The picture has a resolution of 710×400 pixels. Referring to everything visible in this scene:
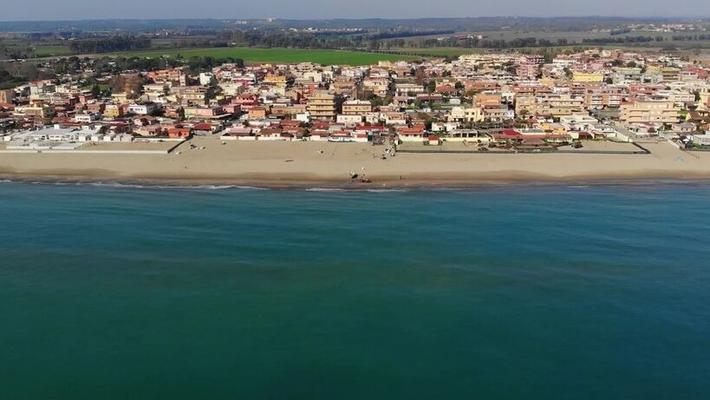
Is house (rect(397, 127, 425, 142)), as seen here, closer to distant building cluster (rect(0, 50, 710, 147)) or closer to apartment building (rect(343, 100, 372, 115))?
distant building cluster (rect(0, 50, 710, 147))

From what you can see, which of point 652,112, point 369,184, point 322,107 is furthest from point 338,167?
point 652,112

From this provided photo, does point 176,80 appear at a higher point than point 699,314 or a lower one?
higher

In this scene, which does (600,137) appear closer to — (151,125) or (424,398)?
(151,125)

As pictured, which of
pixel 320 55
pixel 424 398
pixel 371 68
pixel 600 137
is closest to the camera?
pixel 424 398

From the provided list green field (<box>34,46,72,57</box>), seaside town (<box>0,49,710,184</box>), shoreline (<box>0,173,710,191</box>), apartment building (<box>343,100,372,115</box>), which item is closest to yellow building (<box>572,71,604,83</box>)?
seaside town (<box>0,49,710,184</box>)

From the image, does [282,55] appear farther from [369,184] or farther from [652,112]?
[369,184]

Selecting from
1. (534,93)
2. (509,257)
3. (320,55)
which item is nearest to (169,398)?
(509,257)
